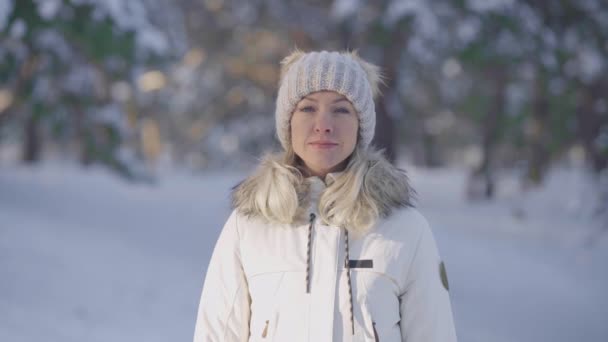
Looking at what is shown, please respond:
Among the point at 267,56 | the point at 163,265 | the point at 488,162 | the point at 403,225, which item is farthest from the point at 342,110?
the point at 488,162

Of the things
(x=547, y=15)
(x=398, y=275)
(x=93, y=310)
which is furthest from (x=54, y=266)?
(x=547, y=15)

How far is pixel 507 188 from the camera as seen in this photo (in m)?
16.4

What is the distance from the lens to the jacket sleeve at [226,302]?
2312 mm

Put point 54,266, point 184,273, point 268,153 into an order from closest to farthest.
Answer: point 268,153 < point 54,266 < point 184,273

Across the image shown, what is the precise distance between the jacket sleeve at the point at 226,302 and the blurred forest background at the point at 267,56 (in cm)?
481

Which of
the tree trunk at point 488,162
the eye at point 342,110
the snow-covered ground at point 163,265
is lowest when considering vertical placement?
the snow-covered ground at point 163,265

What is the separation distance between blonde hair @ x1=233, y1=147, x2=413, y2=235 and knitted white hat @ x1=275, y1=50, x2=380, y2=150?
0.13m

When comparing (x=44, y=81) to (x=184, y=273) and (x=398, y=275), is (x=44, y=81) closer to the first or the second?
(x=184, y=273)

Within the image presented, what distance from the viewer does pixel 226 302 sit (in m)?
2.33

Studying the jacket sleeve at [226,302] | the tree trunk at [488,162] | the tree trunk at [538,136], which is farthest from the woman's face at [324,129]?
the tree trunk at [488,162]

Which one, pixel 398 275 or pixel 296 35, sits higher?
pixel 296 35

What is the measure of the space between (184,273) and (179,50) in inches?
212

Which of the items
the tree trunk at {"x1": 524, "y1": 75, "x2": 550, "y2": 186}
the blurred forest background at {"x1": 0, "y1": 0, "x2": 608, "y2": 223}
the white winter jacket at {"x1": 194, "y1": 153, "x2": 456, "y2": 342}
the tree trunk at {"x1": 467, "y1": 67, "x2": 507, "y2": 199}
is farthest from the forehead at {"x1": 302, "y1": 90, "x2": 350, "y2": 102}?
the tree trunk at {"x1": 467, "y1": 67, "x2": 507, "y2": 199}

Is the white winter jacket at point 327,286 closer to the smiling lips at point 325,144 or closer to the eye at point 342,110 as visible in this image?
the smiling lips at point 325,144
